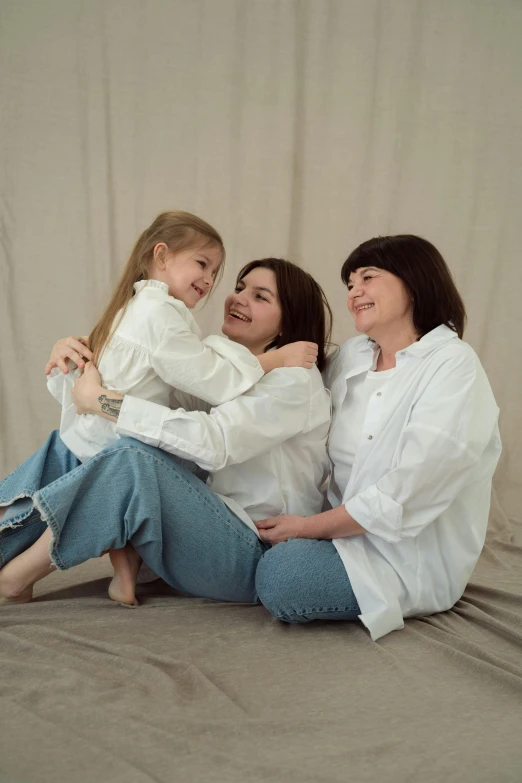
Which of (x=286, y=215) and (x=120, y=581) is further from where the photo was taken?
(x=286, y=215)

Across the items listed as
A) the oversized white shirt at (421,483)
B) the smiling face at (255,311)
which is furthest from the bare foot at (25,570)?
the smiling face at (255,311)

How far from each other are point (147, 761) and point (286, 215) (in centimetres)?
281

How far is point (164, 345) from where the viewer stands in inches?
77.6

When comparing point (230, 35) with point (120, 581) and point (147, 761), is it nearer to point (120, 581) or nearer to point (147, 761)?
point (120, 581)

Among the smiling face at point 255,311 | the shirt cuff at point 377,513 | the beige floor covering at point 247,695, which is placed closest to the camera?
the beige floor covering at point 247,695

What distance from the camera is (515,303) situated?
3.86 m

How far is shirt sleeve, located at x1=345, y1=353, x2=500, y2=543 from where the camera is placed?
1.82m

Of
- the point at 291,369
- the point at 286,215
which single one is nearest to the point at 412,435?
the point at 291,369

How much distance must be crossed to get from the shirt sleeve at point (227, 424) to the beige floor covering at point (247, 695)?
1.43ft

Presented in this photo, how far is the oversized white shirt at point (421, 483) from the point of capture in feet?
5.98

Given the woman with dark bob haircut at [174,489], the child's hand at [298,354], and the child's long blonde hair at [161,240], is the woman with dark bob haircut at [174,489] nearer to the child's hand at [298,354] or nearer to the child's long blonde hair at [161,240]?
the child's hand at [298,354]

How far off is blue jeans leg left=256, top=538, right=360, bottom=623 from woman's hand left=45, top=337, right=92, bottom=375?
76cm

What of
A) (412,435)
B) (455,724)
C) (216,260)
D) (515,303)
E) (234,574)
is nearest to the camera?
(455,724)

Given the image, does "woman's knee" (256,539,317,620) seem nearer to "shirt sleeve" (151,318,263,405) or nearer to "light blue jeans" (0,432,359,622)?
"light blue jeans" (0,432,359,622)
